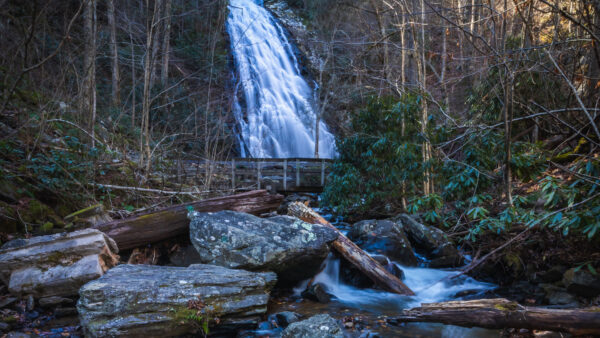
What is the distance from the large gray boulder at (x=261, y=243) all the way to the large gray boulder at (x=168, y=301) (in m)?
0.56

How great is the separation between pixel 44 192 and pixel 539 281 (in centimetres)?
775

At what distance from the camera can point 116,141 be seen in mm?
9625

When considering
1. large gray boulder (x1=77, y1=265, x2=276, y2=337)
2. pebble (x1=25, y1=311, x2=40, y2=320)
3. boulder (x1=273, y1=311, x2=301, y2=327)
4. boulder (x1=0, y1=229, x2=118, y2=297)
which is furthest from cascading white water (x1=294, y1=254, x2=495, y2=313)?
pebble (x1=25, y1=311, x2=40, y2=320)

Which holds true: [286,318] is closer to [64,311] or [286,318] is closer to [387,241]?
[64,311]

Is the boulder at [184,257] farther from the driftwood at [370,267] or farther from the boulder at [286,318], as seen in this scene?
the driftwood at [370,267]

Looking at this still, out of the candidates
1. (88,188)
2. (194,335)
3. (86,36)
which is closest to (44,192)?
(88,188)

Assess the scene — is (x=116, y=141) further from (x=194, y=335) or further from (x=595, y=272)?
(x=595, y=272)

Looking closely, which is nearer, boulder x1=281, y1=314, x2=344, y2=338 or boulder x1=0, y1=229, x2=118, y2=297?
boulder x1=281, y1=314, x2=344, y2=338

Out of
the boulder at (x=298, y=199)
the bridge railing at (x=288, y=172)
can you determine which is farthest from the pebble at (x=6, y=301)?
the bridge railing at (x=288, y=172)

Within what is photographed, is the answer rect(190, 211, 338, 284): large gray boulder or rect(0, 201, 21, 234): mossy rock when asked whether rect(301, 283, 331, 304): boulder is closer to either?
rect(190, 211, 338, 284): large gray boulder

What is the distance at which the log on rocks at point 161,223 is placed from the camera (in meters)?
5.44

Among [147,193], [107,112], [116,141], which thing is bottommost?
[147,193]

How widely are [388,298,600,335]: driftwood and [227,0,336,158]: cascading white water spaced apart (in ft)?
44.6

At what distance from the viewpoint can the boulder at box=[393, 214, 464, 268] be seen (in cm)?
685
